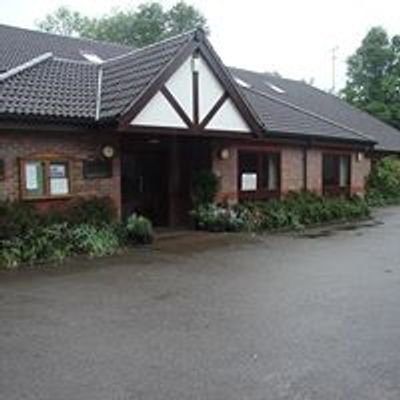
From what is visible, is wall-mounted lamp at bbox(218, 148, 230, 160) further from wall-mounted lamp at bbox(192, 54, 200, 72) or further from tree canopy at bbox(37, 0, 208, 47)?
tree canopy at bbox(37, 0, 208, 47)

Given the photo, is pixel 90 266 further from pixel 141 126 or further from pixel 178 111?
pixel 178 111

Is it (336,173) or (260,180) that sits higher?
(336,173)

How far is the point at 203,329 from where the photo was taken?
6531mm

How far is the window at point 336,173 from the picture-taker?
20.7 metres

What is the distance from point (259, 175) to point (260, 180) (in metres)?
0.17

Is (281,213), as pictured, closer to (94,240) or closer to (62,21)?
(94,240)

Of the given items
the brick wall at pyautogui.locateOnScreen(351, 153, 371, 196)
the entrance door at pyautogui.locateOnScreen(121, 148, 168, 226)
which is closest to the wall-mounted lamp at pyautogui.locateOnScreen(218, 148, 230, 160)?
the entrance door at pyautogui.locateOnScreen(121, 148, 168, 226)

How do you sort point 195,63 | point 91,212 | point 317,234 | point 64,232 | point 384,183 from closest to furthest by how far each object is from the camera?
point 64,232
point 91,212
point 195,63
point 317,234
point 384,183

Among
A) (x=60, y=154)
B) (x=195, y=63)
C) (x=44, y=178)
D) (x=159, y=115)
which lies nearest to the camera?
(x=44, y=178)

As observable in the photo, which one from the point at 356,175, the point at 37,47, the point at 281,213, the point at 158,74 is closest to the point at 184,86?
the point at 158,74

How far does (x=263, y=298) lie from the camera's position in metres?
8.12

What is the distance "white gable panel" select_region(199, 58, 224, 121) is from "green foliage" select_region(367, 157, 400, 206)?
13173 millimetres

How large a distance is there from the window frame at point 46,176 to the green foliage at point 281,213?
4041mm

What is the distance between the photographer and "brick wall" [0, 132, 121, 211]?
12.1m
